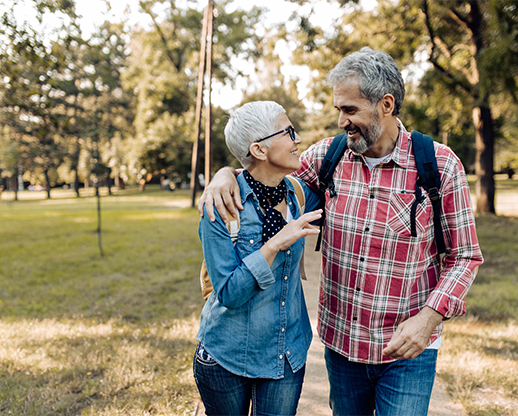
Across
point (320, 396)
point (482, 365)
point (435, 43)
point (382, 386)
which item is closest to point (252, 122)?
point (382, 386)

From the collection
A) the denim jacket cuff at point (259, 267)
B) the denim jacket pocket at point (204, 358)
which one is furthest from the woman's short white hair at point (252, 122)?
the denim jacket pocket at point (204, 358)

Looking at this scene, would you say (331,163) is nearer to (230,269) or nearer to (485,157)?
(230,269)

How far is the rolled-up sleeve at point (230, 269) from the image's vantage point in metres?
1.56

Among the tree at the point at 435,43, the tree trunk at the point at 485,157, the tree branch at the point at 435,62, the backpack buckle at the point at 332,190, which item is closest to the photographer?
the backpack buckle at the point at 332,190

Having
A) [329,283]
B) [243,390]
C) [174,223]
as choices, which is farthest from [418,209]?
[174,223]

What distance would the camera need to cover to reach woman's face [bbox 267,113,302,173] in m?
1.77

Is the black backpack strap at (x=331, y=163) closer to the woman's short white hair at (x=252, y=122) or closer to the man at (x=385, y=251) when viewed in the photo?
the man at (x=385, y=251)

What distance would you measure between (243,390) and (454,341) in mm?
3865

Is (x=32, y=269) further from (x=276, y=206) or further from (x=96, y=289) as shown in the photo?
(x=276, y=206)

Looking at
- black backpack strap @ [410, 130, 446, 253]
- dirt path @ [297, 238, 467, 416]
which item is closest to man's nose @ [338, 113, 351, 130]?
black backpack strap @ [410, 130, 446, 253]

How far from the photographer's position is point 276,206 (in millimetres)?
1858

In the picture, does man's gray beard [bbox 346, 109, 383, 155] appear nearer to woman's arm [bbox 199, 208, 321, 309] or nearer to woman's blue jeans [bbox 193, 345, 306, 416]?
woman's arm [bbox 199, 208, 321, 309]

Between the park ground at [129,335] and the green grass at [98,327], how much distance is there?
0.01 m

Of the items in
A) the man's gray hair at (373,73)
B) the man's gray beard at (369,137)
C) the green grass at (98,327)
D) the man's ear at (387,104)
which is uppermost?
the man's gray hair at (373,73)
